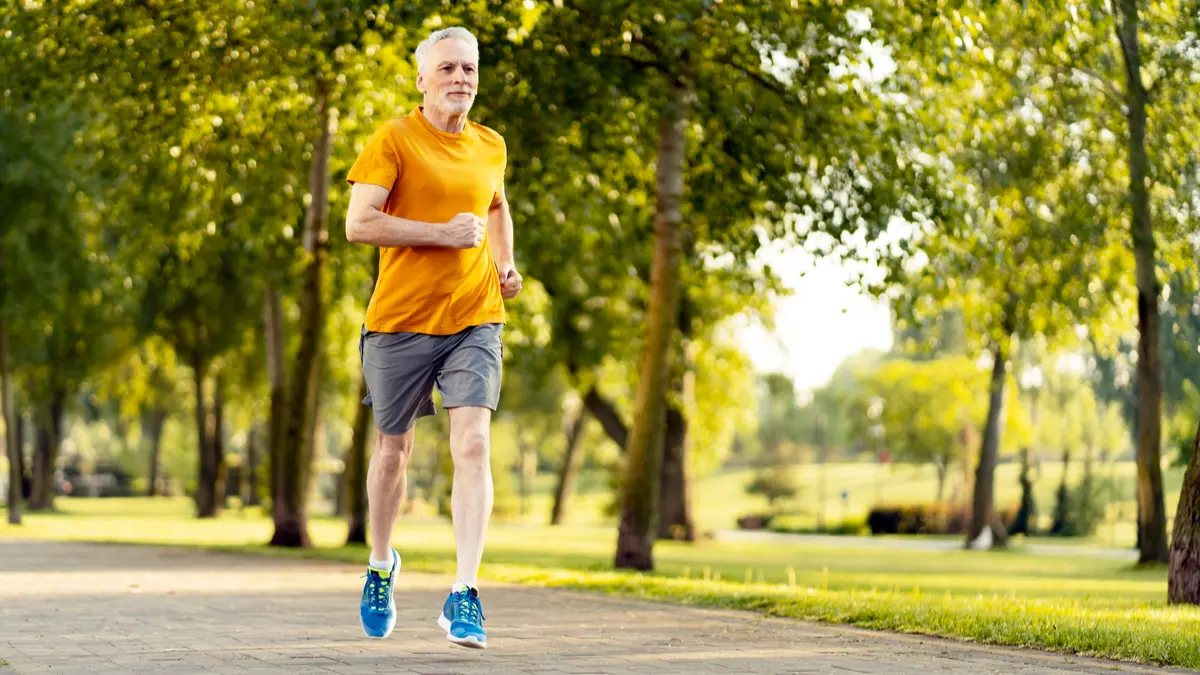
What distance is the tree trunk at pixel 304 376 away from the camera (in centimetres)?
2034

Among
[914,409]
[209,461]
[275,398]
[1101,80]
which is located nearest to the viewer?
[1101,80]

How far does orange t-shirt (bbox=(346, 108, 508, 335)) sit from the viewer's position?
21.3 feet

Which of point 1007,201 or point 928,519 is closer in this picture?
point 1007,201

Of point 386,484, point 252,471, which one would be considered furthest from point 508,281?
point 252,471

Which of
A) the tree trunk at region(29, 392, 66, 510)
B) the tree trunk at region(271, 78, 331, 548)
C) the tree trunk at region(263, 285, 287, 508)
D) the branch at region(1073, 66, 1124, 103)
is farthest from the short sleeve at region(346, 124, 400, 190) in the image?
the tree trunk at region(29, 392, 66, 510)

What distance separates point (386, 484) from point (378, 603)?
521 mm

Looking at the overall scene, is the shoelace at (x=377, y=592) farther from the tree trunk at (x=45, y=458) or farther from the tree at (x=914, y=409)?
the tree at (x=914, y=409)

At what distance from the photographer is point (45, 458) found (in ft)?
148

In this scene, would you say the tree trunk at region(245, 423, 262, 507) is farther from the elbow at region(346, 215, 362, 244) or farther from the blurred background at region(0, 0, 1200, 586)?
the elbow at region(346, 215, 362, 244)

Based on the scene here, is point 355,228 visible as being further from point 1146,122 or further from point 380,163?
point 1146,122

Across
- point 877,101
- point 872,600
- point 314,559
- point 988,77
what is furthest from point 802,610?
point 988,77

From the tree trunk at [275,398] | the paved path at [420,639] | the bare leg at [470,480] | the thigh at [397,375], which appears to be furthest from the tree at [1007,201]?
the tree trunk at [275,398]

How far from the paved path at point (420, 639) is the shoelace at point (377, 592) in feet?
0.61

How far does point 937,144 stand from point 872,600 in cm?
685
